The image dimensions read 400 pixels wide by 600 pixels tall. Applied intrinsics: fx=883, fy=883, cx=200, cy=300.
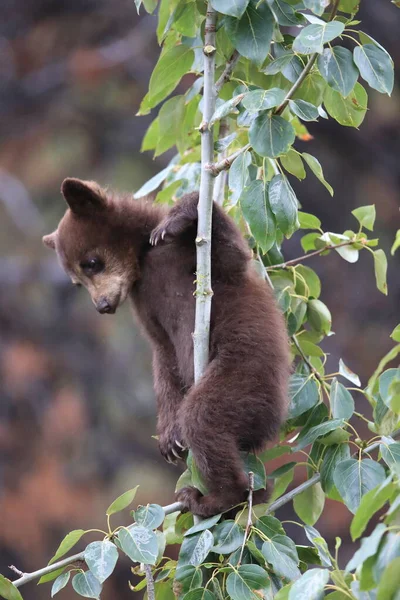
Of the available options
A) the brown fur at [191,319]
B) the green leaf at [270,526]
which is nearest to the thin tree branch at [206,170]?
the brown fur at [191,319]

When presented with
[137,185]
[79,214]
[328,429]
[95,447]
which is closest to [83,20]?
[137,185]

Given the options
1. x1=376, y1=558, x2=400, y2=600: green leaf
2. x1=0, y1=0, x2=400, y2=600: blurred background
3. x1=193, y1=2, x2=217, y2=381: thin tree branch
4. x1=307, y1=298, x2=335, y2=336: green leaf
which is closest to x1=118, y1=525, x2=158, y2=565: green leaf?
x1=193, y1=2, x2=217, y2=381: thin tree branch

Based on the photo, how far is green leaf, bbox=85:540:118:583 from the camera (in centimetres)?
202

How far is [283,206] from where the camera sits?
232 cm

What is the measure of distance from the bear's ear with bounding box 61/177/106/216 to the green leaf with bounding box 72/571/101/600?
4.87 ft

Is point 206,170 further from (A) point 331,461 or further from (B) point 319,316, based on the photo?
(A) point 331,461

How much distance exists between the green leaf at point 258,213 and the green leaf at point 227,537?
71 cm

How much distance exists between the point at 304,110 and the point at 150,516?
3.52ft

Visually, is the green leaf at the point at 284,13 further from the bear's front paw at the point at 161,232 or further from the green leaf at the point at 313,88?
the bear's front paw at the point at 161,232

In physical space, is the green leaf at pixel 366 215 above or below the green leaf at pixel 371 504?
below

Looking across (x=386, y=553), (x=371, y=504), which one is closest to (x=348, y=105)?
(x=371, y=504)

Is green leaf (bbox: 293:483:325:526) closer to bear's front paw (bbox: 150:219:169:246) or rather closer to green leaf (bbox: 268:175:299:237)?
green leaf (bbox: 268:175:299:237)

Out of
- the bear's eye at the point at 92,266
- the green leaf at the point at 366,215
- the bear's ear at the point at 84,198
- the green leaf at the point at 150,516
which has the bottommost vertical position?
the green leaf at the point at 150,516

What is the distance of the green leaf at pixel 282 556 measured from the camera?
2.05m
